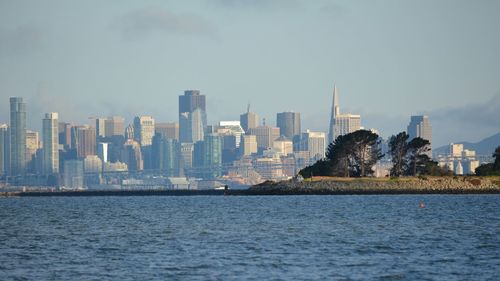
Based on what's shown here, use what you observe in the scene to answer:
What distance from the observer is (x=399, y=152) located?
171m

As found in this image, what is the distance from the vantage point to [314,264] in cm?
5041

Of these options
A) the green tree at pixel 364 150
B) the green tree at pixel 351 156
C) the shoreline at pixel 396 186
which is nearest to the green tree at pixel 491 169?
the shoreline at pixel 396 186

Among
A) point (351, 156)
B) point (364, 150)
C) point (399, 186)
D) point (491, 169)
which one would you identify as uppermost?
point (364, 150)

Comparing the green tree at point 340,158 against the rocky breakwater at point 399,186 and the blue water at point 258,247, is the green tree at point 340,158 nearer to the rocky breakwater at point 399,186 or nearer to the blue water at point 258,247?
the rocky breakwater at point 399,186

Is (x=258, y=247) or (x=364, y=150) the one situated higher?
(x=364, y=150)

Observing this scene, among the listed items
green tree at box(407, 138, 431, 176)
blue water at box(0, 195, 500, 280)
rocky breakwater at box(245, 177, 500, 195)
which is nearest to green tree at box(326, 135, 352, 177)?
green tree at box(407, 138, 431, 176)

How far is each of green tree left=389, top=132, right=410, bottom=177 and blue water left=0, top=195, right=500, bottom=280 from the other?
80.3m

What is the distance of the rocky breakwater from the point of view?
151 m

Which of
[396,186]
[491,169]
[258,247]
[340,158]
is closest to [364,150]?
[340,158]

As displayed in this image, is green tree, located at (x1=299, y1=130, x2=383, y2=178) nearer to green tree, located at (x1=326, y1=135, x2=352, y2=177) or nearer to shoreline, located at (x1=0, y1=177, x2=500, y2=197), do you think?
green tree, located at (x1=326, y1=135, x2=352, y2=177)

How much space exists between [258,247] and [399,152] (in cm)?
11473

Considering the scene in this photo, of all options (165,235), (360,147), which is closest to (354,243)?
(165,235)

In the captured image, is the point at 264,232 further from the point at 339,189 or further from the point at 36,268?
the point at 339,189

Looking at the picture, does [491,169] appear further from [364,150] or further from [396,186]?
[396,186]
